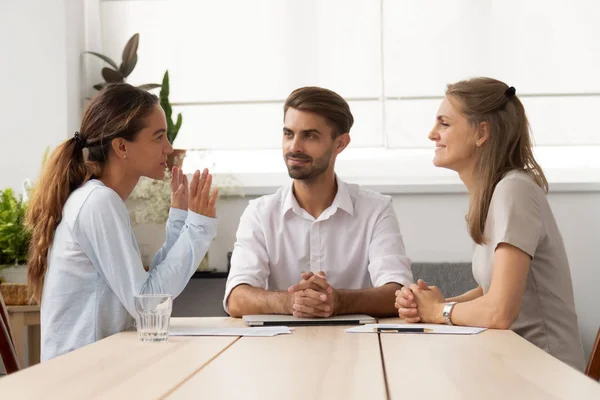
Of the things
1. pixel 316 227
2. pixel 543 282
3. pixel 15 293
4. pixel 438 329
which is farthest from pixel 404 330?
pixel 15 293

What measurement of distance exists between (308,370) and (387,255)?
1235 millimetres

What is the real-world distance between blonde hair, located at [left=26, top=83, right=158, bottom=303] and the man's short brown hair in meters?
0.61

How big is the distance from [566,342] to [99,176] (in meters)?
1.25

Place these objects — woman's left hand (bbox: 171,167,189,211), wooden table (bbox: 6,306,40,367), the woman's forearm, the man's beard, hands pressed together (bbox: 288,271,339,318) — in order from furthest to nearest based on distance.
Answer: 1. wooden table (bbox: 6,306,40,367)
2. the man's beard
3. the woman's forearm
4. woman's left hand (bbox: 171,167,189,211)
5. hands pressed together (bbox: 288,271,339,318)

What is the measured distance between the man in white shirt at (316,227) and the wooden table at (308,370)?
782 millimetres

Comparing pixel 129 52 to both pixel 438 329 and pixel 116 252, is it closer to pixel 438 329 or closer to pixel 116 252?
pixel 116 252

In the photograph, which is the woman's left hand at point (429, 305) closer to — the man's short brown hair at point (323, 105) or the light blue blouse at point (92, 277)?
the light blue blouse at point (92, 277)

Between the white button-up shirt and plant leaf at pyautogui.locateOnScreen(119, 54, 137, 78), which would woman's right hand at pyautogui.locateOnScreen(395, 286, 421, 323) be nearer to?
the white button-up shirt

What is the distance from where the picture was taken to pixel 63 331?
1.90 metres

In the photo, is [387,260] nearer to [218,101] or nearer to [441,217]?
[441,217]

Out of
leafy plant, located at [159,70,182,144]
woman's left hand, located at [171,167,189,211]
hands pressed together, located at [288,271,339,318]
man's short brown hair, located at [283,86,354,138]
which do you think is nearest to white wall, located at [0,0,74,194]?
leafy plant, located at [159,70,182,144]

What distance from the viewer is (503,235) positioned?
1996 millimetres

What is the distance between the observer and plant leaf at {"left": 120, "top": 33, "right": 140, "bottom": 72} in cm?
399

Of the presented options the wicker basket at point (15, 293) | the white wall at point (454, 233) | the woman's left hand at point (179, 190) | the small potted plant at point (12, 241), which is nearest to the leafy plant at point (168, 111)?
the white wall at point (454, 233)
